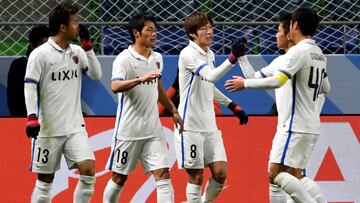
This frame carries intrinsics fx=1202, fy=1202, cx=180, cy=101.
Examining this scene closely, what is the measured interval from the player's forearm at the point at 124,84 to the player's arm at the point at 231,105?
52.3 inches

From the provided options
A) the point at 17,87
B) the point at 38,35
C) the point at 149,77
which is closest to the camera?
the point at 149,77

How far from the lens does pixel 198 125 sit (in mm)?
10242

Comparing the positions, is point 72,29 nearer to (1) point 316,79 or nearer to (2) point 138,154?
(2) point 138,154

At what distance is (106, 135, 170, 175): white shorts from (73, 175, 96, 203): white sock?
333 millimetres

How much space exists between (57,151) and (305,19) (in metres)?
2.24

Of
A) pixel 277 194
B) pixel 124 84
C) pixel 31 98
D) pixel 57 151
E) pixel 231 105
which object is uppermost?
pixel 124 84

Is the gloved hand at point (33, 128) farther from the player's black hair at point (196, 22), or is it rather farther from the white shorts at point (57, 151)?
the player's black hair at point (196, 22)

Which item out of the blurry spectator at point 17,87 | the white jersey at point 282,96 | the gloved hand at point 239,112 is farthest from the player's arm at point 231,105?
the blurry spectator at point 17,87

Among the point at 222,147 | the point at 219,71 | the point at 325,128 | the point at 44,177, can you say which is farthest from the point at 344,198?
the point at 44,177

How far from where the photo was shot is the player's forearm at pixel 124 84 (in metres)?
9.29

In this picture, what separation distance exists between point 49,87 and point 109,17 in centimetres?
266

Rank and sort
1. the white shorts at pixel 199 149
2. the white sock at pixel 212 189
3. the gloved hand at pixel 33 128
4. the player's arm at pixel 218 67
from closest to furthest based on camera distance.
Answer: the gloved hand at pixel 33 128 → the player's arm at pixel 218 67 → the white shorts at pixel 199 149 → the white sock at pixel 212 189

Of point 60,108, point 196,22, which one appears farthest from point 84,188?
point 196,22

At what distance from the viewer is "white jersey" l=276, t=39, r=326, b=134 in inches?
357
